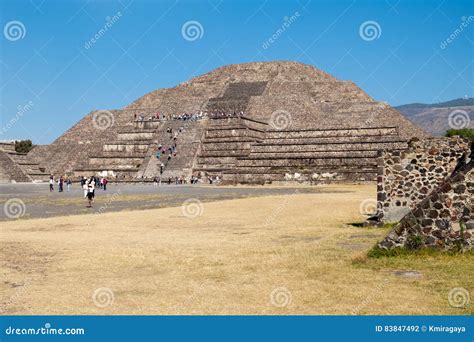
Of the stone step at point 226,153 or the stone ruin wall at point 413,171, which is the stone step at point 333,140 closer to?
the stone step at point 226,153

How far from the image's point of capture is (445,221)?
10750 millimetres

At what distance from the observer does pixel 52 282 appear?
890cm

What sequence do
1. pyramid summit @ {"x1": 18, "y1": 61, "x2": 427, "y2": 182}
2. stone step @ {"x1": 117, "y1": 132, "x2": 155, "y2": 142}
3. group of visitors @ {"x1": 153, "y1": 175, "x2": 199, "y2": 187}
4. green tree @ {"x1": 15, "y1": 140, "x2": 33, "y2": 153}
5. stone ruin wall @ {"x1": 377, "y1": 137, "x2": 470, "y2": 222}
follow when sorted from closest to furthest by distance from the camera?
stone ruin wall @ {"x1": 377, "y1": 137, "x2": 470, "y2": 222}
pyramid summit @ {"x1": 18, "y1": 61, "x2": 427, "y2": 182}
group of visitors @ {"x1": 153, "y1": 175, "x2": 199, "y2": 187}
stone step @ {"x1": 117, "y1": 132, "x2": 155, "y2": 142}
green tree @ {"x1": 15, "y1": 140, "x2": 33, "y2": 153}

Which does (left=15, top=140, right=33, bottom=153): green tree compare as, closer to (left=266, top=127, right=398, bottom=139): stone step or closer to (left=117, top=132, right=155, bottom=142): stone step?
(left=117, top=132, right=155, bottom=142): stone step

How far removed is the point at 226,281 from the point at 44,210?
1517cm

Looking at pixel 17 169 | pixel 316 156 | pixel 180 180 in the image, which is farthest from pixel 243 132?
pixel 17 169

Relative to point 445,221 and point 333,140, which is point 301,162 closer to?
point 333,140

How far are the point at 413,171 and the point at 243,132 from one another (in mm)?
42484

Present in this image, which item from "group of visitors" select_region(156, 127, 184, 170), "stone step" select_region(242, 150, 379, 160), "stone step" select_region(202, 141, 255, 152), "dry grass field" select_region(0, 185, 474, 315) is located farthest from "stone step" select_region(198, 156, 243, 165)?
"dry grass field" select_region(0, 185, 474, 315)

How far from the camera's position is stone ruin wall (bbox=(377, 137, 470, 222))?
16406 mm

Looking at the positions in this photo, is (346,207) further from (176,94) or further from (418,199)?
(176,94)

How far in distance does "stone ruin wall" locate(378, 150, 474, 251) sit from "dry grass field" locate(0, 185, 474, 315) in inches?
14.2

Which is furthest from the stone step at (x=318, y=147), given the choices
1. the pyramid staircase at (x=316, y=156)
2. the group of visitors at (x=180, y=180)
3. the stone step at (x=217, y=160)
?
the group of visitors at (x=180, y=180)

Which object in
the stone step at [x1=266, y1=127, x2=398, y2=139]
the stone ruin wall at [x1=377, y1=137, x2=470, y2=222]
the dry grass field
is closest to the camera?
the dry grass field
